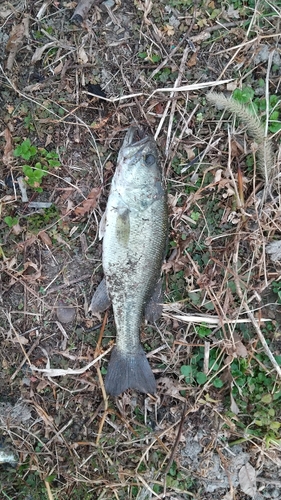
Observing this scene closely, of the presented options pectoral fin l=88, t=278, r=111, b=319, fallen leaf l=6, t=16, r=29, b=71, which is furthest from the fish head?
fallen leaf l=6, t=16, r=29, b=71

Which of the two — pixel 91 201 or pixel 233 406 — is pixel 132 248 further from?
pixel 233 406

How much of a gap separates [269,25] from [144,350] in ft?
9.64

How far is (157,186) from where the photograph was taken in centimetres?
301

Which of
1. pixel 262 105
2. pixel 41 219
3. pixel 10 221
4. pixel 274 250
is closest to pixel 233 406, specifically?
pixel 274 250

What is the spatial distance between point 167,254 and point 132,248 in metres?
0.43

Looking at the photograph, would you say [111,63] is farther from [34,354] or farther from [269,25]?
[34,354]

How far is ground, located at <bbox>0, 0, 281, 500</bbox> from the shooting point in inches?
129

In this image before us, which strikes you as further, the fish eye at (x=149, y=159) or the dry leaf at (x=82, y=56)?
the dry leaf at (x=82, y=56)

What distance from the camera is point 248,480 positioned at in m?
3.32

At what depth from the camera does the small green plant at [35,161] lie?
3264mm

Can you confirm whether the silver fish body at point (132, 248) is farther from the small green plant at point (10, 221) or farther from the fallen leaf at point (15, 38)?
the fallen leaf at point (15, 38)

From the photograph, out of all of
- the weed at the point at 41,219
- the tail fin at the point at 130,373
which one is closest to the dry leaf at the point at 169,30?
the weed at the point at 41,219

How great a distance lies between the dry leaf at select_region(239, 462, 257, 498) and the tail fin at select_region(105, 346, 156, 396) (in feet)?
3.60

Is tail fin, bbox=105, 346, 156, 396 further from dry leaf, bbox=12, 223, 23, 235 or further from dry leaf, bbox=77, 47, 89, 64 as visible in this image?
dry leaf, bbox=77, 47, 89, 64
